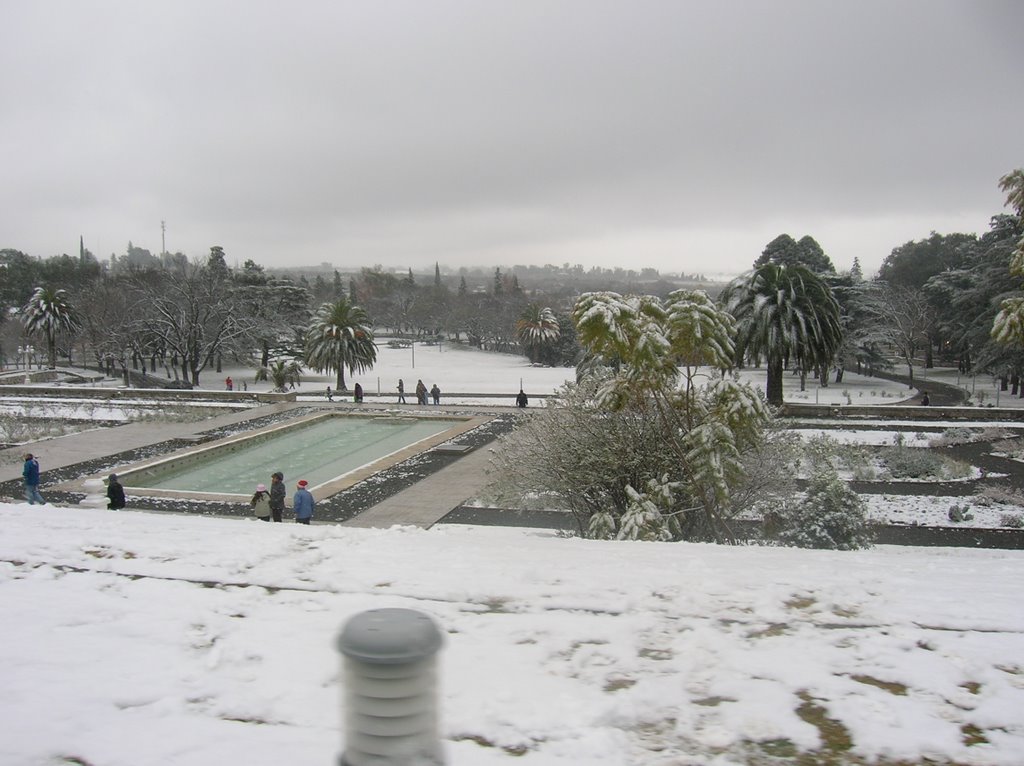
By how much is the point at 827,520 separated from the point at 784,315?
59.5ft

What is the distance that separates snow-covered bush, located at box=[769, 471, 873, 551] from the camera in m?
9.80

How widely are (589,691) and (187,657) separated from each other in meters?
2.43

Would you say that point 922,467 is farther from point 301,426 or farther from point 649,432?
point 301,426

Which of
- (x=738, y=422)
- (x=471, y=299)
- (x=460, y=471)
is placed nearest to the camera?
(x=738, y=422)

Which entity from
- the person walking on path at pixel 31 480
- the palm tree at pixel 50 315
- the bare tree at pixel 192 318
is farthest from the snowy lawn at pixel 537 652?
the palm tree at pixel 50 315

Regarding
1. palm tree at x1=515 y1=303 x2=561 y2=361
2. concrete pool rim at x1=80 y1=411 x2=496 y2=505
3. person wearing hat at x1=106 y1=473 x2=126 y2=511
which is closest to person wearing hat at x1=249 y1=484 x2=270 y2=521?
person wearing hat at x1=106 y1=473 x2=126 y2=511

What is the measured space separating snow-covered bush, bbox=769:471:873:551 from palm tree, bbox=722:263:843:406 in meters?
17.0

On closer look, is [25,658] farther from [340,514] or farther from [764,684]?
[340,514]

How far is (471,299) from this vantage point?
310ft

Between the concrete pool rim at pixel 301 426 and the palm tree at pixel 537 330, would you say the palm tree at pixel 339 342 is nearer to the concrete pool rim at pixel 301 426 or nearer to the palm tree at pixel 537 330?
the concrete pool rim at pixel 301 426

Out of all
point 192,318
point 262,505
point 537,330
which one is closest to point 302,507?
point 262,505

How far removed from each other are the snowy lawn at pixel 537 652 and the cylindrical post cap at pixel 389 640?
4.12 ft

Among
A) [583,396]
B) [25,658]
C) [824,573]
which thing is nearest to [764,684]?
[824,573]

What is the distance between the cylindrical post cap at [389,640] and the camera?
2285 millimetres
